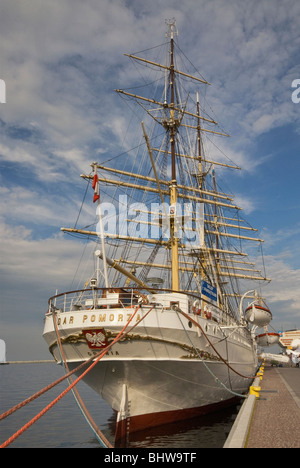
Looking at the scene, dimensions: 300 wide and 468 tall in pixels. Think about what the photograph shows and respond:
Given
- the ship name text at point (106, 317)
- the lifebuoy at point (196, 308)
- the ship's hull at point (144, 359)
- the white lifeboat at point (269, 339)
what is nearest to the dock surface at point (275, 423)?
the ship's hull at point (144, 359)

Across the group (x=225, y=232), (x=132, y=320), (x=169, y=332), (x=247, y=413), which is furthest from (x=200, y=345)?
(x=225, y=232)

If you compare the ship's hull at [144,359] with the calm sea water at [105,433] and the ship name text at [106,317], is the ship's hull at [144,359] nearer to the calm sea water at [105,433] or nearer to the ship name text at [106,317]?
the ship name text at [106,317]

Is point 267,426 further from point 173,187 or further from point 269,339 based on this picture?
point 269,339

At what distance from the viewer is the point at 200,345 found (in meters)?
13.9

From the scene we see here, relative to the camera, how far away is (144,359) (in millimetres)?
12500

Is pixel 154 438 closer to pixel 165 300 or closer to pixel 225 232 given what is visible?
pixel 165 300

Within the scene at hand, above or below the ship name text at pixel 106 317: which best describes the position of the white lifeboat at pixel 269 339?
above

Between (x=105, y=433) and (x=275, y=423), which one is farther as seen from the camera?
(x=105, y=433)

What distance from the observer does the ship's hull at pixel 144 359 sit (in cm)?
1261

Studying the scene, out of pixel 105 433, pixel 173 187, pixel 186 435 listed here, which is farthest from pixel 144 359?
pixel 173 187

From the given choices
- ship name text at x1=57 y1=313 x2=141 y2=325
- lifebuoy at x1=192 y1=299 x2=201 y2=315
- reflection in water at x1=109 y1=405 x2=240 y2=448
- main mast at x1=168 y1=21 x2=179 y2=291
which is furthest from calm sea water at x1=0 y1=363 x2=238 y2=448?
main mast at x1=168 y1=21 x2=179 y2=291

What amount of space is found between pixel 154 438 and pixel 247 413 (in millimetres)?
4930

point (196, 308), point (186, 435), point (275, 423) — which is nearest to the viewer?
point (275, 423)
